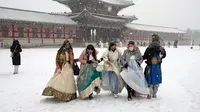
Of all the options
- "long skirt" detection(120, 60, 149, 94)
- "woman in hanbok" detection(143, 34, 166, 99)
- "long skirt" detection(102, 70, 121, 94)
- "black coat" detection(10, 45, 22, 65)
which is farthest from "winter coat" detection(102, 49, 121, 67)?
"black coat" detection(10, 45, 22, 65)

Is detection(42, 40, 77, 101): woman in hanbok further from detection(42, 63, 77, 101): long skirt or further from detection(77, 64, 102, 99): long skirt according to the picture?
detection(77, 64, 102, 99): long skirt

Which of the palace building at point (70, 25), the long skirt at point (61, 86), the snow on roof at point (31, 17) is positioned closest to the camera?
the long skirt at point (61, 86)

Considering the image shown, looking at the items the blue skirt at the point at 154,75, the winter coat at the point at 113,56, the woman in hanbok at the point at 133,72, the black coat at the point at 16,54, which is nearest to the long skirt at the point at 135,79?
the woman in hanbok at the point at 133,72

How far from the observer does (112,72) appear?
6500 mm

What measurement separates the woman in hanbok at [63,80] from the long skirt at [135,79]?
4.54ft

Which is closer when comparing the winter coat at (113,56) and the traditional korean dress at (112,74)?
the traditional korean dress at (112,74)

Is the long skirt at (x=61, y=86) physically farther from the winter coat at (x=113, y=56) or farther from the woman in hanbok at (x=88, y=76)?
the winter coat at (x=113, y=56)

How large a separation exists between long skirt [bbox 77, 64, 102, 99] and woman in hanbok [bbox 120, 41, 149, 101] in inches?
27.2

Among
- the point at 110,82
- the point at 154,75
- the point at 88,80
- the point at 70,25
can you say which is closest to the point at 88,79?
the point at 88,80

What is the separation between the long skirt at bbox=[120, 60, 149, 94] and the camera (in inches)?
245

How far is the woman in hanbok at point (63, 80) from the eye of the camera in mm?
6102

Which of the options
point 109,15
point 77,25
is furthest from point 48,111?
point 109,15

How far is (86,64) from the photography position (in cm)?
645

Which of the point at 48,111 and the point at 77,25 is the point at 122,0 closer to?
the point at 77,25
